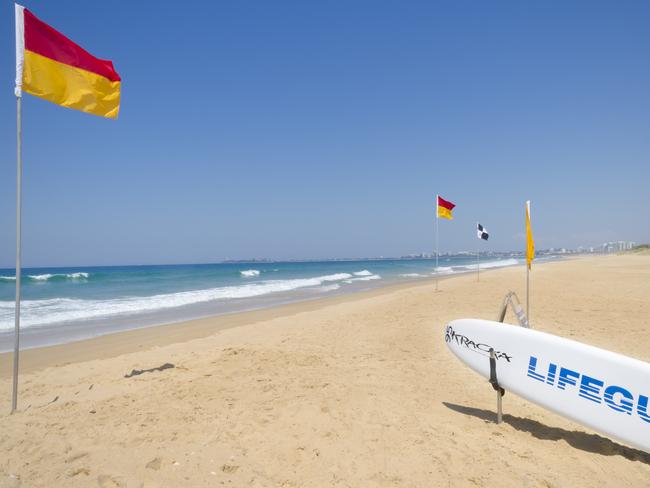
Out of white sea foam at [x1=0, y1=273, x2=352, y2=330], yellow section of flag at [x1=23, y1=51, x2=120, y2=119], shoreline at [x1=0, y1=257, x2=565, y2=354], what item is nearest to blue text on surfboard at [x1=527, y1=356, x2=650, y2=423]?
yellow section of flag at [x1=23, y1=51, x2=120, y2=119]

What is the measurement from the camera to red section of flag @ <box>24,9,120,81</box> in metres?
4.27

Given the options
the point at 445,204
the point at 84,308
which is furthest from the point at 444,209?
the point at 84,308

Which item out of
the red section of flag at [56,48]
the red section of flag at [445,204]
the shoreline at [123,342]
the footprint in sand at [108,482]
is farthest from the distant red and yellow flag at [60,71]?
the red section of flag at [445,204]

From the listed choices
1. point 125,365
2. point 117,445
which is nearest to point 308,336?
point 125,365

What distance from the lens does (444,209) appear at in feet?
56.3

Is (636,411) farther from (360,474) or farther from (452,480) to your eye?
(360,474)

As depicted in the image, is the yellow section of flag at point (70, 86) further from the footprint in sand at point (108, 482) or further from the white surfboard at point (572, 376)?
the white surfboard at point (572, 376)

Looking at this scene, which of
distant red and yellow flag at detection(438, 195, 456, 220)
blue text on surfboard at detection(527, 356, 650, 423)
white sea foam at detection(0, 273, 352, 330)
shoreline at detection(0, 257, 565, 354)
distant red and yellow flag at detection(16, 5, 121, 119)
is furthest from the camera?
distant red and yellow flag at detection(438, 195, 456, 220)

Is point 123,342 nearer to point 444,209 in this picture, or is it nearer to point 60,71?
point 60,71

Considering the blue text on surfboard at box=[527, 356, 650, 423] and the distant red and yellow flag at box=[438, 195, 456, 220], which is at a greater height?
the distant red and yellow flag at box=[438, 195, 456, 220]

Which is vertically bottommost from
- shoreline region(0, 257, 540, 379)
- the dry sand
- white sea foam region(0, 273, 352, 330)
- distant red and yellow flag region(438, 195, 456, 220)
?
white sea foam region(0, 273, 352, 330)

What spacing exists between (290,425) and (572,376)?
8.99ft

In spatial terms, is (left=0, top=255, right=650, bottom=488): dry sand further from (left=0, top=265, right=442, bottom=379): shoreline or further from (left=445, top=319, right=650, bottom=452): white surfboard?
(left=445, top=319, right=650, bottom=452): white surfboard

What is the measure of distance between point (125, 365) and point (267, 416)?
359 cm
